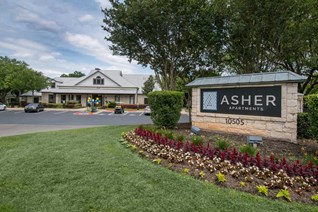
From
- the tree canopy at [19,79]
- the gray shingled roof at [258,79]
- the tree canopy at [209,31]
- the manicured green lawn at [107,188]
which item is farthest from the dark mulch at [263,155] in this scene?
the tree canopy at [19,79]

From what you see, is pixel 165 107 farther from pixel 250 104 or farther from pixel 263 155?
pixel 263 155

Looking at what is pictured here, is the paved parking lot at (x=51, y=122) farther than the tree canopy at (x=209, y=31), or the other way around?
the paved parking lot at (x=51, y=122)

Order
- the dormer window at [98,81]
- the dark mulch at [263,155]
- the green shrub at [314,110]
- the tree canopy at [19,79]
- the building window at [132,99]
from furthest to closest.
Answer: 1. the dormer window at [98,81]
2. the building window at [132,99]
3. the tree canopy at [19,79]
4. the green shrub at [314,110]
5. the dark mulch at [263,155]

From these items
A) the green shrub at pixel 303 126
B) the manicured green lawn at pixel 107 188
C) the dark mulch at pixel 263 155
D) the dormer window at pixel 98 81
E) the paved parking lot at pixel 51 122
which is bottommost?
the paved parking lot at pixel 51 122

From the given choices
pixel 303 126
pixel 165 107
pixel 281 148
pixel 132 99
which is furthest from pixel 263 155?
pixel 132 99

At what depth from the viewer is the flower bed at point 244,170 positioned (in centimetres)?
387

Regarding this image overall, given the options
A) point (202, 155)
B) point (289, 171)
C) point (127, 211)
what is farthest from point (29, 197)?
point (289, 171)

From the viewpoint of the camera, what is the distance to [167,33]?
12.5 m

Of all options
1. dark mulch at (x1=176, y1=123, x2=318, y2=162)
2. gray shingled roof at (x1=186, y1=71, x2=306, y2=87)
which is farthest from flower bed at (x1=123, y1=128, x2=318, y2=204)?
gray shingled roof at (x1=186, y1=71, x2=306, y2=87)

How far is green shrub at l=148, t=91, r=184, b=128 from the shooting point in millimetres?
9516

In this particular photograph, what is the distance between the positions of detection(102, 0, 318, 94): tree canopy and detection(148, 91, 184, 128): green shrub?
418 centimetres

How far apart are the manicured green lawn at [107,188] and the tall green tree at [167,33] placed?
8.02 meters

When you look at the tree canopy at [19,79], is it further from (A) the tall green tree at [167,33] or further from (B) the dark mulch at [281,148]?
(B) the dark mulch at [281,148]

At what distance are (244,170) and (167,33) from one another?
31.9 feet
